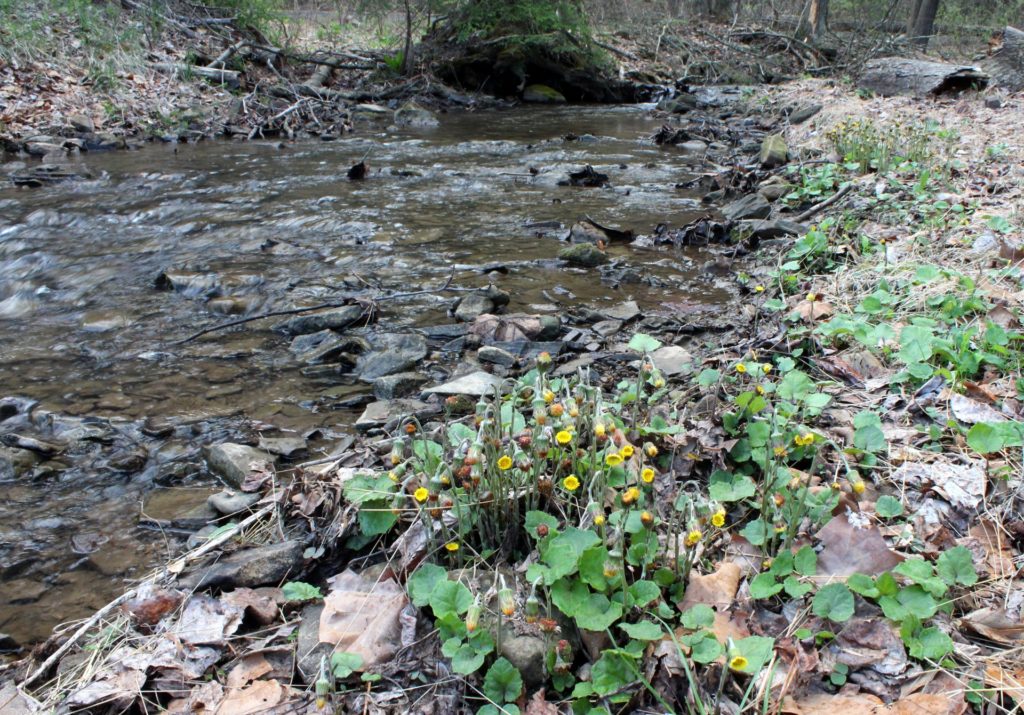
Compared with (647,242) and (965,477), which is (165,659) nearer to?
(965,477)

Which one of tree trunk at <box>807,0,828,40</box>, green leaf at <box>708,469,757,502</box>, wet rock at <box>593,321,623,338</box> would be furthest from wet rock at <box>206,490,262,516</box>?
tree trunk at <box>807,0,828,40</box>

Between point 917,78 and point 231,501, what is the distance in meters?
11.7

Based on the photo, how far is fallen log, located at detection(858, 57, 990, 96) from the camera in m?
10.1

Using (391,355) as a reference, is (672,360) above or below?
above

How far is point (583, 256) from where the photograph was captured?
5059 millimetres

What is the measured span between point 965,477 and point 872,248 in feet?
8.34

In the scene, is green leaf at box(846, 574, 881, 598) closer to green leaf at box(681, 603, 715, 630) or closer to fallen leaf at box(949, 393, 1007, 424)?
green leaf at box(681, 603, 715, 630)

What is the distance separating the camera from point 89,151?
938cm

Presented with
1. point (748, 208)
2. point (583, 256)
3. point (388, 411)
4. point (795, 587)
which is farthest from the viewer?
point (748, 208)

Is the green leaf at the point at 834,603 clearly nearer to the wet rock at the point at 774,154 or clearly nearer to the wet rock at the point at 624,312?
the wet rock at the point at 624,312

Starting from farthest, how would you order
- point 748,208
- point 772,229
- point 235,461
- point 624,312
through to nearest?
point 748,208, point 772,229, point 624,312, point 235,461

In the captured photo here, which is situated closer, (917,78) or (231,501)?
(231,501)

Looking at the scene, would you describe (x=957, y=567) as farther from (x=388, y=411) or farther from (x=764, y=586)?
(x=388, y=411)

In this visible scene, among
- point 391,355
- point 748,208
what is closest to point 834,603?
point 391,355
